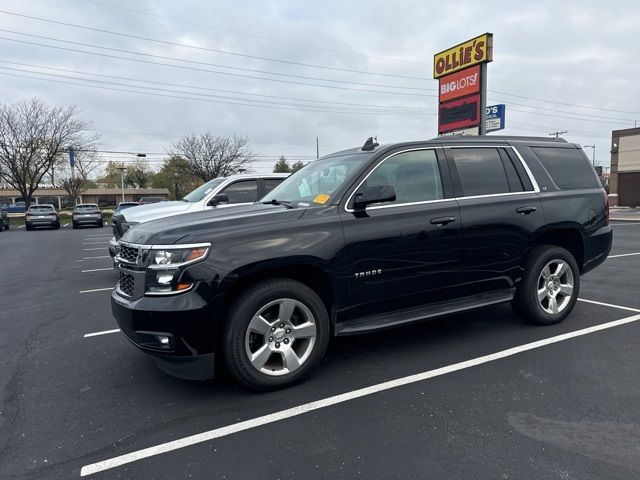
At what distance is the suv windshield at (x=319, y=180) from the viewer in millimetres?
4086

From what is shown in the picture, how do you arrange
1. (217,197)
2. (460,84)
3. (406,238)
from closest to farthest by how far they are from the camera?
(406,238)
(217,197)
(460,84)

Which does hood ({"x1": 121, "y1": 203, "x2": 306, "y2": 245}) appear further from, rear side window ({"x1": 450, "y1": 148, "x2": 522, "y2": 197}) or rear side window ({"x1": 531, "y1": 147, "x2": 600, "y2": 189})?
rear side window ({"x1": 531, "y1": 147, "x2": 600, "y2": 189})

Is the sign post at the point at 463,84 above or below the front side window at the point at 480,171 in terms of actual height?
above

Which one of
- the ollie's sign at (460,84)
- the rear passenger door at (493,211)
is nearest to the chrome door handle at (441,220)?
the rear passenger door at (493,211)

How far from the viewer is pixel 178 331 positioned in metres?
3.20

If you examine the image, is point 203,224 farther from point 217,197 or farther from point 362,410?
point 217,197

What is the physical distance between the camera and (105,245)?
1598cm

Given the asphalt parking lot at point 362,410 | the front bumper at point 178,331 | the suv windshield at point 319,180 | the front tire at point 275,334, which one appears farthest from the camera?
the suv windshield at point 319,180

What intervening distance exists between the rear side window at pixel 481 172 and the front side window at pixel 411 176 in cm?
29

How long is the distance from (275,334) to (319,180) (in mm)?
1658

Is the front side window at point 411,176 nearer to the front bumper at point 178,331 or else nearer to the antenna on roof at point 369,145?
the antenna on roof at point 369,145

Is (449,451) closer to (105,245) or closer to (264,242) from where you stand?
(264,242)

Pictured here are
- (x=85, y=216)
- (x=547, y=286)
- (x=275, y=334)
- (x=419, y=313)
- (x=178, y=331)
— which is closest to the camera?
(x=178, y=331)

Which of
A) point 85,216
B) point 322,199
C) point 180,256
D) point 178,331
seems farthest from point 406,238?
point 85,216
